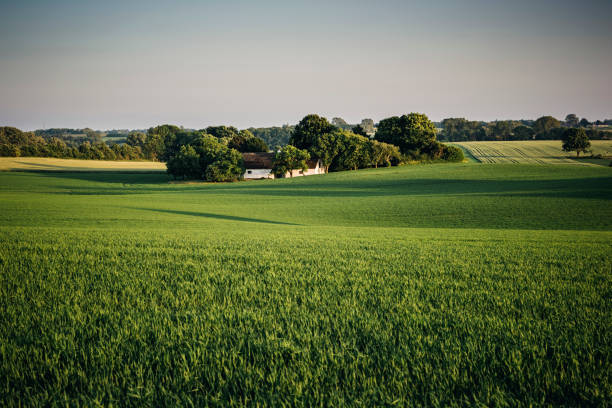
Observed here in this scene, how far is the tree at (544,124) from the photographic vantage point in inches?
5345

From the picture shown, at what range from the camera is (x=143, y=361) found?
3.22m

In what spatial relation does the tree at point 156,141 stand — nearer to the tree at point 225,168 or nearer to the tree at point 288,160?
the tree at point 225,168

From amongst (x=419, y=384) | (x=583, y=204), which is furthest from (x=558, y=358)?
(x=583, y=204)

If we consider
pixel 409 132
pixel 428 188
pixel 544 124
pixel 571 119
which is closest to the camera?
pixel 428 188

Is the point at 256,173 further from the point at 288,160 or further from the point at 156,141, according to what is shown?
the point at 156,141

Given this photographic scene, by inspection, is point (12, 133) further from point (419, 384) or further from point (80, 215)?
point (419, 384)

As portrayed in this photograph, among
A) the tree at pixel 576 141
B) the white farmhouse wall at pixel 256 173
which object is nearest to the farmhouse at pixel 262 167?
the white farmhouse wall at pixel 256 173

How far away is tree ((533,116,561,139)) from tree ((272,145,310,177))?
388 ft

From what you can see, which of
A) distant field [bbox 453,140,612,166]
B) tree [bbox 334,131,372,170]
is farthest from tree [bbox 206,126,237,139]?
distant field [bbox 453,140,612,166]

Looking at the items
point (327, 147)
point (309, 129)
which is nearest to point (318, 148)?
point (327, 147)

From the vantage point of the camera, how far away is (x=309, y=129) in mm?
85562

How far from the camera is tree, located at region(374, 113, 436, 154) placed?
80.3 meters

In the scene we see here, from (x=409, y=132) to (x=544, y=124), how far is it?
103845 mm

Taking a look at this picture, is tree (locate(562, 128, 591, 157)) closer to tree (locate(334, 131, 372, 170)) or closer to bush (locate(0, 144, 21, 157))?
tree (locate(334, 131, 372, 170))
